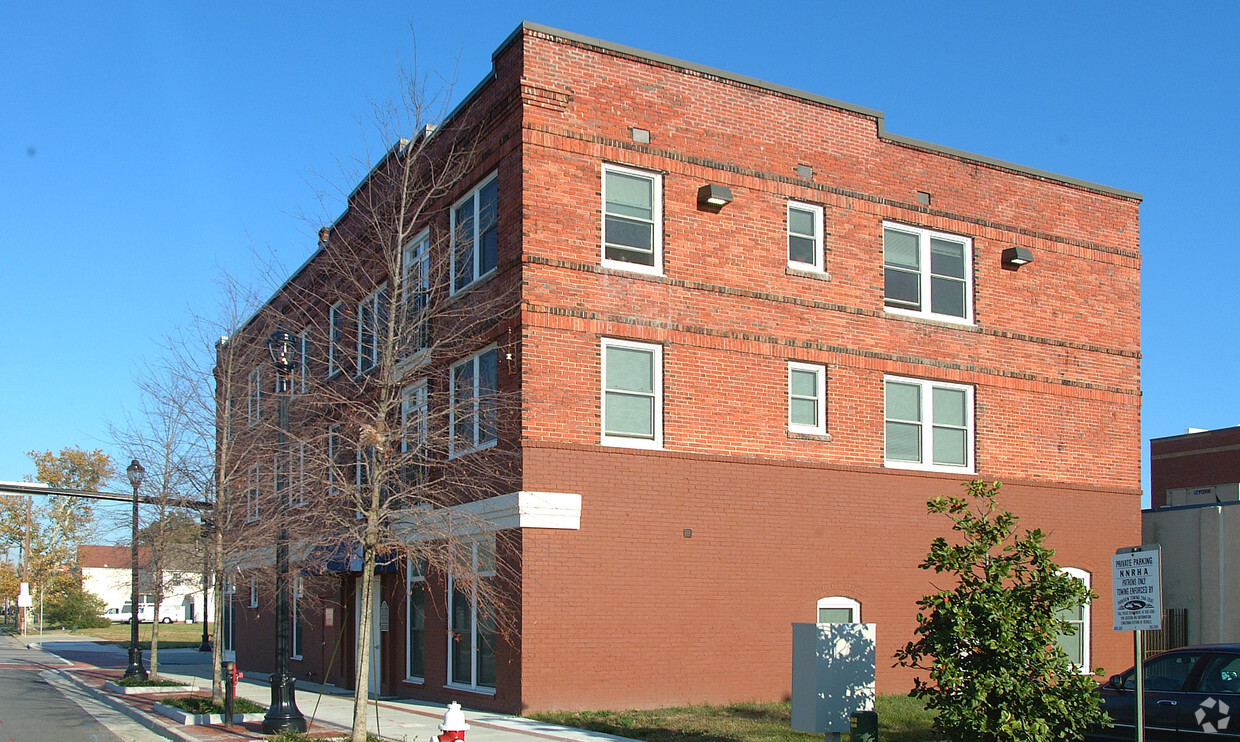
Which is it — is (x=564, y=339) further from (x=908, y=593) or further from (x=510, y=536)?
(x=908, y=593)

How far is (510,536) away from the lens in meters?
17.9

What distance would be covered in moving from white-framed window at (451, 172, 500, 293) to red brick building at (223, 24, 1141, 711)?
0.31 feet

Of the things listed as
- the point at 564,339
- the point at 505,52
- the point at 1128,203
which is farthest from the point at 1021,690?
the point at 1128,203

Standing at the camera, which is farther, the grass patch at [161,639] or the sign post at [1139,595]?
the grass patch at [161,639]

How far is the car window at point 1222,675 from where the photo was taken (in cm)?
1191

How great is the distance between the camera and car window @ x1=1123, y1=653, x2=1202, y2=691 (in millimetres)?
12422

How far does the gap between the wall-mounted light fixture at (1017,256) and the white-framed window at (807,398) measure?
486 cm

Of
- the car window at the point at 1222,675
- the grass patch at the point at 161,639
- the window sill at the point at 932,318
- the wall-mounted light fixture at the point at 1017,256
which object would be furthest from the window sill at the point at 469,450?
the grass patch at the point at 161,639

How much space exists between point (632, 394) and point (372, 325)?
509 cm

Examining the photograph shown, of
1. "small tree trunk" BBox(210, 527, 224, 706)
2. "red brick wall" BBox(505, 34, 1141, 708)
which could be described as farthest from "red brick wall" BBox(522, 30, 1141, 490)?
"small tree trunk" BBox(210, 527, 224, 706)

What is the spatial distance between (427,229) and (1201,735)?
15.2 m

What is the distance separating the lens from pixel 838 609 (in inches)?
801

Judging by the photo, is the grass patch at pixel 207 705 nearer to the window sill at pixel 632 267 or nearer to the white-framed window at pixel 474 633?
the white-framed window at pixel 474 633

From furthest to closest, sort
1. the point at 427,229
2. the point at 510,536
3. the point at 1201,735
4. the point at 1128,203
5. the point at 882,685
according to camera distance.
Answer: the point at 1128,203, the point at 427,229, the point at 882,685, the point at 510,536, the point at 1201,735
